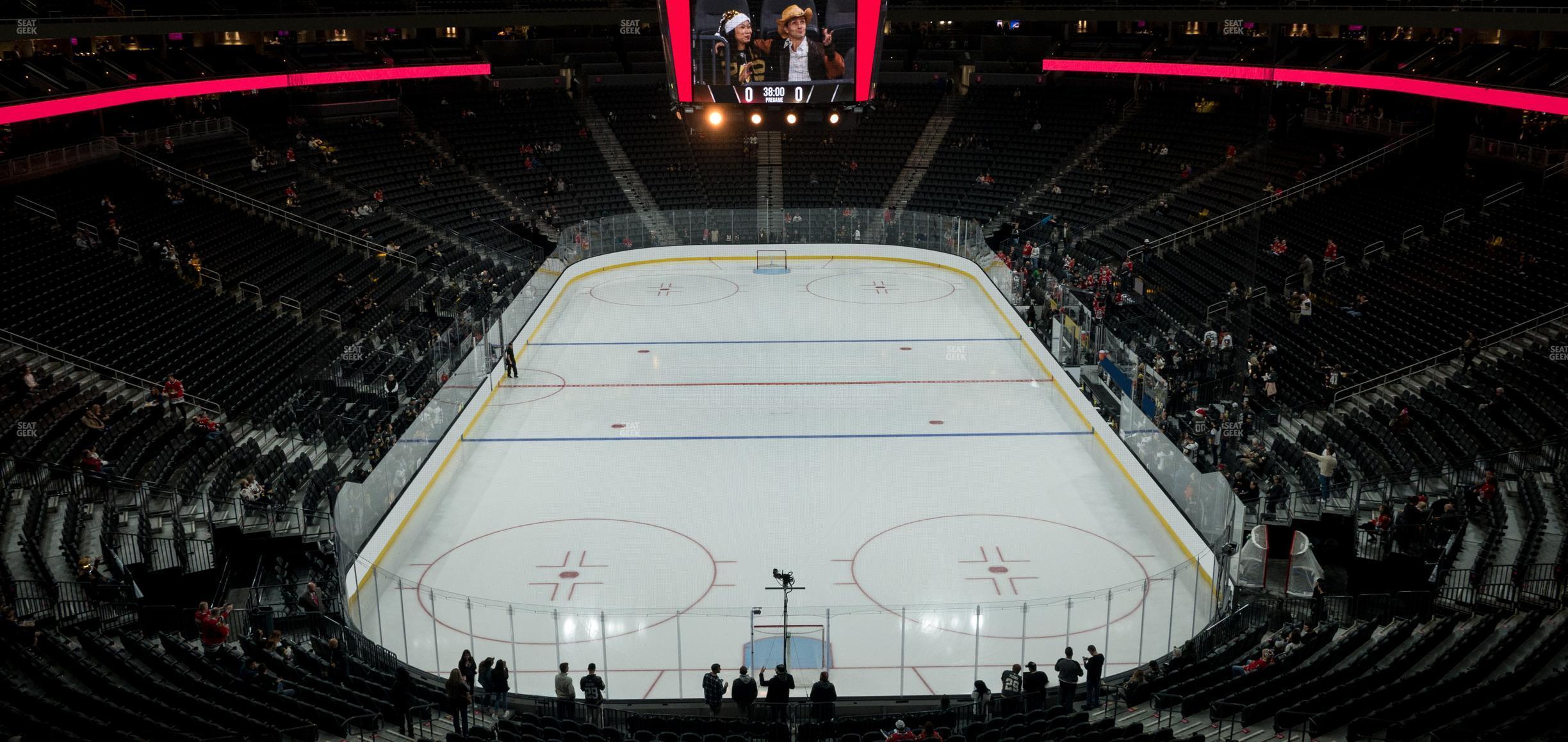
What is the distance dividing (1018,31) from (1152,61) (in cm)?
843

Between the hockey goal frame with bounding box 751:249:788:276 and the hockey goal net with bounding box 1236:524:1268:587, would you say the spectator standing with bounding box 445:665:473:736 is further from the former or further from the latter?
the hockey goal frame with bounding box 751:249:788:276

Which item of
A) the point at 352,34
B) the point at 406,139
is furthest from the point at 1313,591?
the point at 352,34

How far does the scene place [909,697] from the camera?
12.4m

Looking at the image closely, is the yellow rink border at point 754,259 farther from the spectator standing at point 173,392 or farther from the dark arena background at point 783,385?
the spectator standing at point 173,392

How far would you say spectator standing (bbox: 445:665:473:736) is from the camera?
1148 centimetres

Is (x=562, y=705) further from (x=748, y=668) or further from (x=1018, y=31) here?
(x=1018, y=31)

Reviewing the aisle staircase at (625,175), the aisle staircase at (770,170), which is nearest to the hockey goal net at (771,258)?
the aisle staircase at (770,170)

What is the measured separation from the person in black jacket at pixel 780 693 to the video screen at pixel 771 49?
32.4 ft

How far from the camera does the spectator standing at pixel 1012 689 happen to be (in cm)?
1194

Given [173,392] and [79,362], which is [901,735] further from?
[79,362]

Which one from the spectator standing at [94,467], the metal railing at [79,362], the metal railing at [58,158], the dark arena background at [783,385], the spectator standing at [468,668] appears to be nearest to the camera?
the spectator standing at [468,668]

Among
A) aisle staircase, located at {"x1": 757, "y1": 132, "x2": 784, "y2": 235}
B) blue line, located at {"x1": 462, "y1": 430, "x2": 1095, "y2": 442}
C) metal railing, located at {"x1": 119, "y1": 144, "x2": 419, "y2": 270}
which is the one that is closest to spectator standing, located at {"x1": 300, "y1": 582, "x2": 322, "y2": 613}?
blue line, located at {"x1": 462, "y1": 430, "x2": 1095, "y2": 442}

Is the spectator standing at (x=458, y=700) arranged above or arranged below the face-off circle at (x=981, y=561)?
above

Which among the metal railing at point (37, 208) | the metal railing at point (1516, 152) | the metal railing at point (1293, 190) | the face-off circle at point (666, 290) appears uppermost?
the metal railing at point (1516, 152)
